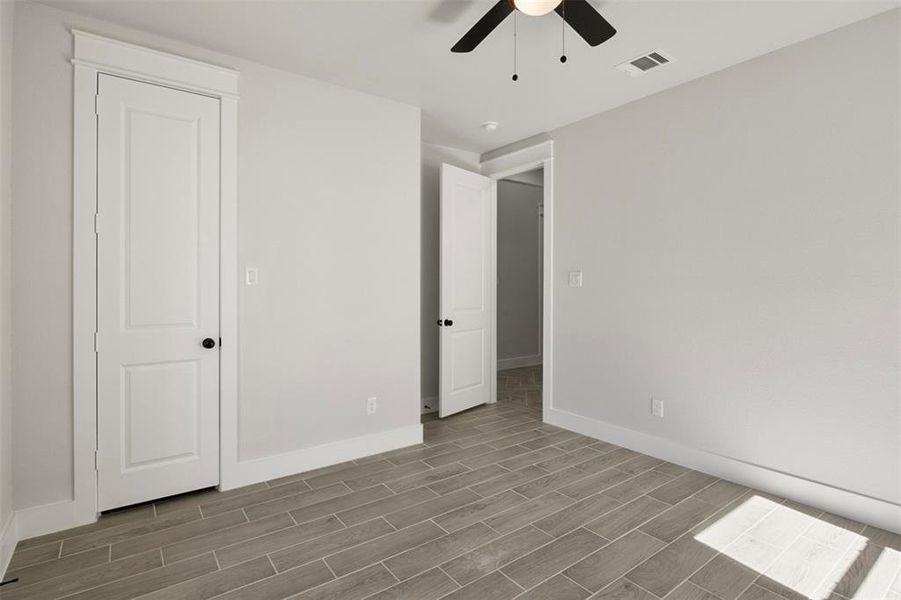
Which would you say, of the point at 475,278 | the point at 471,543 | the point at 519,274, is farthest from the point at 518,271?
the point at 471,543

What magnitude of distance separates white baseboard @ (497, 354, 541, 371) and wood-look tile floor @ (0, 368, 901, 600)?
12.0ft

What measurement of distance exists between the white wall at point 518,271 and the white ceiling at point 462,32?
3.40 m

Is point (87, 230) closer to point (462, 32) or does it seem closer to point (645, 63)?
point (462, 32)

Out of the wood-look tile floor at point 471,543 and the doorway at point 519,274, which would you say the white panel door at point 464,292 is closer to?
the wood-look tile floor at point 471,543

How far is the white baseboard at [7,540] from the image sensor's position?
2.07 m

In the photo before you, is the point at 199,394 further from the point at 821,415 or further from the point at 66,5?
the point at 821,415

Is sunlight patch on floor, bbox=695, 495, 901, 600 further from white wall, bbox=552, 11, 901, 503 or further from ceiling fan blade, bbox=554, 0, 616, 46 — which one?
ceiling fan blade, bbox=554, 0, 616, 46

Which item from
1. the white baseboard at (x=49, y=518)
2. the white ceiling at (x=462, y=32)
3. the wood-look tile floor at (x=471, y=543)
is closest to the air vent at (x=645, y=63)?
the white ceiling at (x=462, y=32)

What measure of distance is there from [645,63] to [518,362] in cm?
486

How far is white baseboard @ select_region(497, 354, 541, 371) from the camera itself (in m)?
6.92

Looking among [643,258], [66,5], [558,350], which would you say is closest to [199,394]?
[66,5]

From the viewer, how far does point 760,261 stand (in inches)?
116

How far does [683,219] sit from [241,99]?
125 inches

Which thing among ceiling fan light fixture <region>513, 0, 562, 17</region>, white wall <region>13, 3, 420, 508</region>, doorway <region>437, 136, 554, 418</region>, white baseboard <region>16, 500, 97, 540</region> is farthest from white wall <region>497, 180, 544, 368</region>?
white baseboard <region>16, 500, 97, 540</region>
